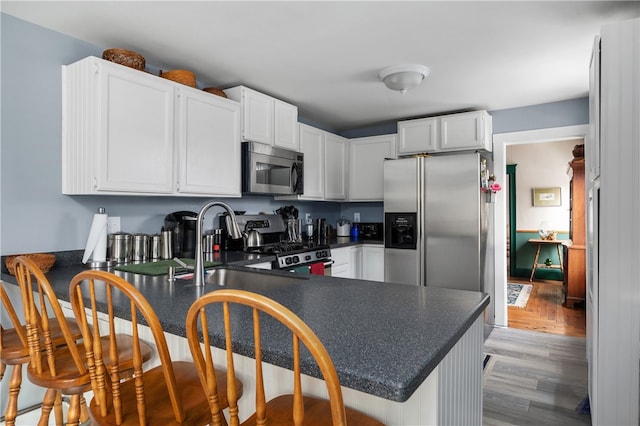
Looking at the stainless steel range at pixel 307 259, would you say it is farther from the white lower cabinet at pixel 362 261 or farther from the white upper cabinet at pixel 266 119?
the white upper cabinet at pixel 266 119

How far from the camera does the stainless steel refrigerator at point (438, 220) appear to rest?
3.46m

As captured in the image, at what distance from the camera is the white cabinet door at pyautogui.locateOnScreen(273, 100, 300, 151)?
11.3 ft

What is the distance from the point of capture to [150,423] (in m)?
1.06

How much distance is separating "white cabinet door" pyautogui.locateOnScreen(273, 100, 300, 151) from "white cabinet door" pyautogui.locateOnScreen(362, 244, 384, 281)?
1.34m


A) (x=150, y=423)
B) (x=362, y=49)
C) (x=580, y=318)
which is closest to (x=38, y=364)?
(x=150, y=423)

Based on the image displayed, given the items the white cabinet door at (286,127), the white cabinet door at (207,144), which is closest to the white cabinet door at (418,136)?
the white cabinet door at (286,127)

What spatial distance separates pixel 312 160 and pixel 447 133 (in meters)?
1.41

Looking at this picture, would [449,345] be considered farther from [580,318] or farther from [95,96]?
[580,318]

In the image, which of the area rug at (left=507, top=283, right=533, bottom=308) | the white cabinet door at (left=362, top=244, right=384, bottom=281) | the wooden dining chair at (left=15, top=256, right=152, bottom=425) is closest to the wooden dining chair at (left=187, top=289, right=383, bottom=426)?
the wooden dining chair at (left=15, top=256, right=152, bottom=425)

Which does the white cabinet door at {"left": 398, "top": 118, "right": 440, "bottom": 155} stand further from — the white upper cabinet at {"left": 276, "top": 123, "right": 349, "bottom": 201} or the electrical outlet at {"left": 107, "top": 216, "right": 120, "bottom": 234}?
the electrical outlet at {"left": 107, "top": 216, "right": 120, "bottom": 234}

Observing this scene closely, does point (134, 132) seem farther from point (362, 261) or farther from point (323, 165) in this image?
point (362, 261)

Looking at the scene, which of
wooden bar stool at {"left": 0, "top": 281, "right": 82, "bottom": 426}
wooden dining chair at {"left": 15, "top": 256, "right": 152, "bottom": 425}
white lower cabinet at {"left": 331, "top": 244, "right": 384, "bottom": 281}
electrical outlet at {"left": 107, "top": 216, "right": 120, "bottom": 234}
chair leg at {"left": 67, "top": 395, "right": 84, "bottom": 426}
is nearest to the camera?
wooden dining chair at {"left": 15, "top": 256, "right": 152, "bottom": 425}

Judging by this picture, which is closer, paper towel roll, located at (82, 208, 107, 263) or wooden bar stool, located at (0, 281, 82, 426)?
wooden bar stool, located at (0, 281, 82, 426)

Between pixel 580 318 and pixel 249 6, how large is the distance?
14.8 ft
